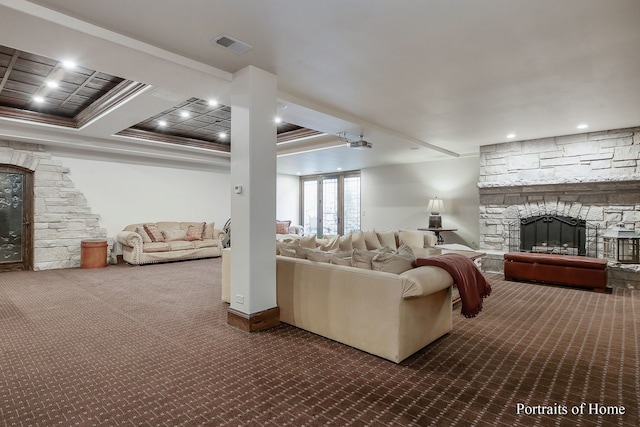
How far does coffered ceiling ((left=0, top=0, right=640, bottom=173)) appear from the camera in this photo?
95.3 inches

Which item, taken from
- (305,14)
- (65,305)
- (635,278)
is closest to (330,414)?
(305,14)

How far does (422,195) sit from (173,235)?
259 inches

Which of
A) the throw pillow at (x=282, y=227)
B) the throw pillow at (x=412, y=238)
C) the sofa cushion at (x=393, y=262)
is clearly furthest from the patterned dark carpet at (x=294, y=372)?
the throw pillow at (x=282, y=227)

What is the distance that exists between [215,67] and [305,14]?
1359 millimetres

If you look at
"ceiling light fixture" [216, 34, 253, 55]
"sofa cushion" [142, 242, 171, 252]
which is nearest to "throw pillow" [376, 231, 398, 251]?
"ceiling light fixture" [216, 34, 253, 55]

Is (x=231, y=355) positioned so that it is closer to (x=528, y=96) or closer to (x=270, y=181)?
(x=270, y=181)

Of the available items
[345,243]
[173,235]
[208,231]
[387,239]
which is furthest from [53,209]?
[387,239]

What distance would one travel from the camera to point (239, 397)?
2.21 m

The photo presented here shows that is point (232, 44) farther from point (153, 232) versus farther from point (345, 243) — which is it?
point (153, 232)

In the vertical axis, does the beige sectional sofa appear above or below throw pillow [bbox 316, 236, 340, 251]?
below

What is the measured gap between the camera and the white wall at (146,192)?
7.46m

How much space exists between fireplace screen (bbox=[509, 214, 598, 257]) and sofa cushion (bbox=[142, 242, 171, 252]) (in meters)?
7.54

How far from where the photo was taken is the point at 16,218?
662cm

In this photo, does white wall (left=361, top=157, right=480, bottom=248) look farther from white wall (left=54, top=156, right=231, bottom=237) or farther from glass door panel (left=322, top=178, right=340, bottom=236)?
white wall (left=54, top=156, right=231, bottom=237)
